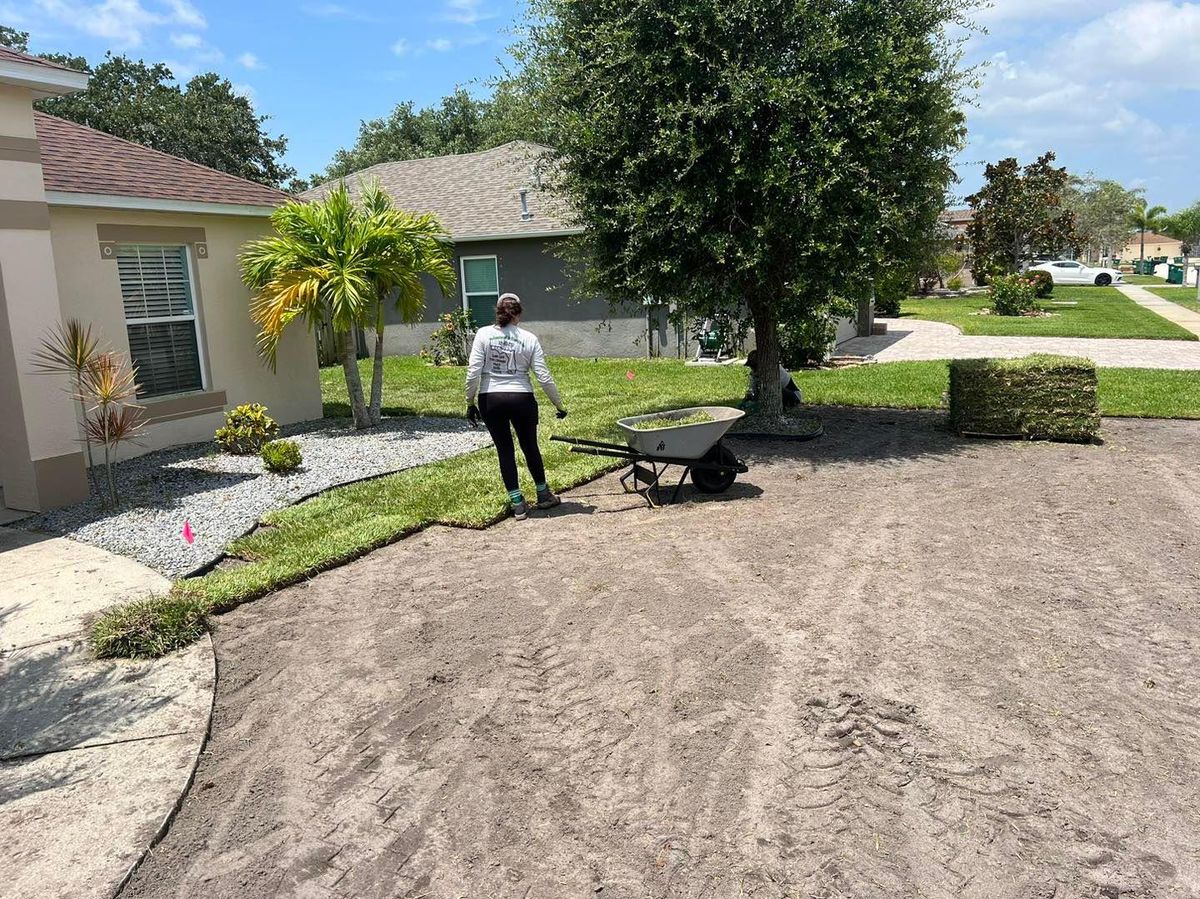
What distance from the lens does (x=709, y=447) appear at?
8.02 meters

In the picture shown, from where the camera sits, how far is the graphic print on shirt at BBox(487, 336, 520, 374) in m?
7.31

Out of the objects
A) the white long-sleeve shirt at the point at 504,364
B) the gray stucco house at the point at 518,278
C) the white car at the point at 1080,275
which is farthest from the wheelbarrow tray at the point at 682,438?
the white car at the point at 1080,275

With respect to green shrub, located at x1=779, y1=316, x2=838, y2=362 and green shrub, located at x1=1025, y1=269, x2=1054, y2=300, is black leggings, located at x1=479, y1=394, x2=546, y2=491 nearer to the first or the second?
green shrub, located at x1=779, y1=316, x2=838, y2=362

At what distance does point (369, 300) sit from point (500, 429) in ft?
15.8

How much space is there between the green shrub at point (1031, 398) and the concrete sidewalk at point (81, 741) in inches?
350

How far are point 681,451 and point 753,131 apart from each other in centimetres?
392

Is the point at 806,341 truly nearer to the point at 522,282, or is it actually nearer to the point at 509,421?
the point at 509,421

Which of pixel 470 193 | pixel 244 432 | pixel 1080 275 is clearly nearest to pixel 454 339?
pixel 470 193

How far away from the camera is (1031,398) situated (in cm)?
1014

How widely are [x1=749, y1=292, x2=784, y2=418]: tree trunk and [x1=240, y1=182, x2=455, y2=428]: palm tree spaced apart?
4736 millimetres

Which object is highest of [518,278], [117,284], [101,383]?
[518,278]

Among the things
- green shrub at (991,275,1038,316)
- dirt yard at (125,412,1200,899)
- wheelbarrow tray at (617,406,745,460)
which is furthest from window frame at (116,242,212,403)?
green shrub at (991,275,1038,316)

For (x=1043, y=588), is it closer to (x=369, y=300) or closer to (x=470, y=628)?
(x=470, y=628)

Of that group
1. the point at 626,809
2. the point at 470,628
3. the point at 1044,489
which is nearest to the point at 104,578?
the point at 470,628
